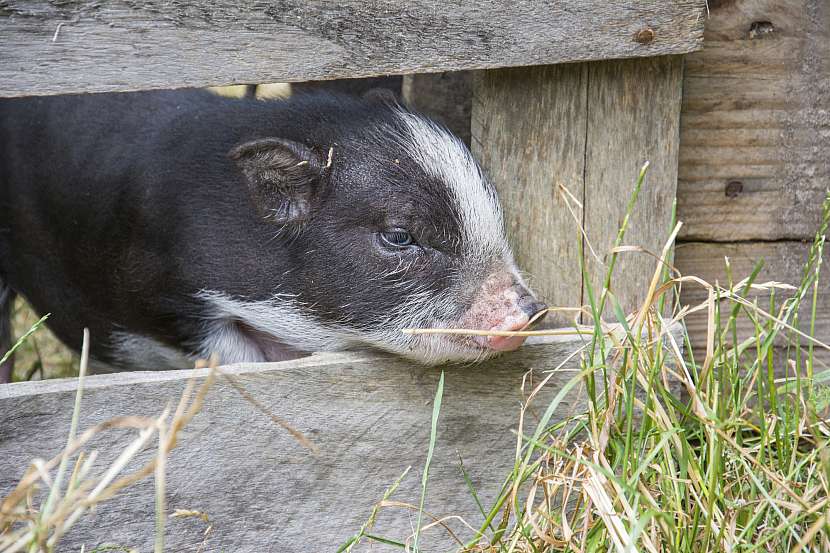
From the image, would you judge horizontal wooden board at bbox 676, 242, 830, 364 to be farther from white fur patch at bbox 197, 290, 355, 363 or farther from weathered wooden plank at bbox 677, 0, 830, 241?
white fur patch at bbox 197, 290, 355, 363

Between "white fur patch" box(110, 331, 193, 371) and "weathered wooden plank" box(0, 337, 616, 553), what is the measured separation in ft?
3.06

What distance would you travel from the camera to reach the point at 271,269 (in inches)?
116

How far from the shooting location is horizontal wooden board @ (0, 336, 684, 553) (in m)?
2.23

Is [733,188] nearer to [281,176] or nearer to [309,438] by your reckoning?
[281,176]

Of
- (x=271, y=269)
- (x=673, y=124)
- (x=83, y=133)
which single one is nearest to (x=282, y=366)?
(x=271, y=269)

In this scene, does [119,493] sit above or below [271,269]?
below

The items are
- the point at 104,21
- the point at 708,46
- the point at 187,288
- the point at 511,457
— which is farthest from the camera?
the point at 187,288

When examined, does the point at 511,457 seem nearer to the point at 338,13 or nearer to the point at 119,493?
the point at 119,493

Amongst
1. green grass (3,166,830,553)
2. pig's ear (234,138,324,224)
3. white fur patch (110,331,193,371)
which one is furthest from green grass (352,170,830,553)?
white fur patch (110,331,193,371)

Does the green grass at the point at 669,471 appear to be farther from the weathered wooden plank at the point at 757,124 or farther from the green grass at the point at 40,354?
the green grass at the point at 40,354

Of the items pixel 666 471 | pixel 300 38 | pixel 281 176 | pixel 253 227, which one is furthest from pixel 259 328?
pixel 666 471

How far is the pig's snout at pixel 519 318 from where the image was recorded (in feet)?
8.04

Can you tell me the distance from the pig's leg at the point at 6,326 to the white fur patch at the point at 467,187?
1.89 meters

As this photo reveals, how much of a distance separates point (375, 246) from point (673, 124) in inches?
34.1
